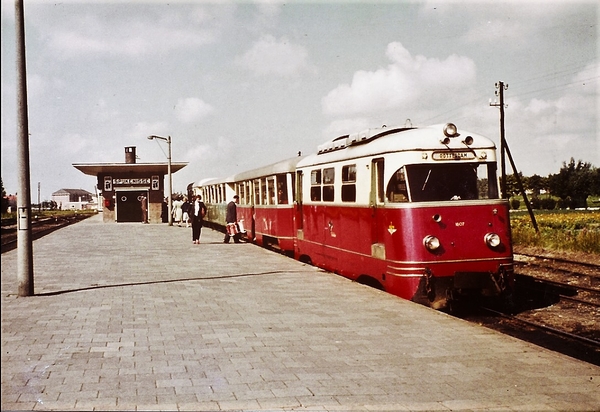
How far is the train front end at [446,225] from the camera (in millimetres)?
9344

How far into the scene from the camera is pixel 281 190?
56.5 feet

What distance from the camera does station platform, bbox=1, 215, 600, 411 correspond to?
491 cm

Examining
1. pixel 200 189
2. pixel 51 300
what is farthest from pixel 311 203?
pixel 200 189

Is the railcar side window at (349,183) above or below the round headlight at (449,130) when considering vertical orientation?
below

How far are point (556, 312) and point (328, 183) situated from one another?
492 centimetres

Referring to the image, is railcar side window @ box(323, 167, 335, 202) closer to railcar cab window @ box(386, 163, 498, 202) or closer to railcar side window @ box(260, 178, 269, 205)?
railcar cab window @ box(386, 163, 498, 202)

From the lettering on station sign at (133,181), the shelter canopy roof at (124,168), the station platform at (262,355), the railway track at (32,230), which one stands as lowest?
the station platform at (262,355)

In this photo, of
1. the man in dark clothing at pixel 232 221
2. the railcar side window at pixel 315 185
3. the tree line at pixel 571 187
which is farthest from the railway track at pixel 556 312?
the tree line at pixel 571 187

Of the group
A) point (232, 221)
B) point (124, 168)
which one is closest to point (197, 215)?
point (232, 221)

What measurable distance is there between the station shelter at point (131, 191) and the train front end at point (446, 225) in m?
32.4

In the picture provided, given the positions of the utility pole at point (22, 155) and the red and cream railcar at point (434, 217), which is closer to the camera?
the red and cream railcar at point (434, 217)

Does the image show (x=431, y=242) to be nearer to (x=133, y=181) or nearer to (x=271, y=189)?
(x=271, y=189)

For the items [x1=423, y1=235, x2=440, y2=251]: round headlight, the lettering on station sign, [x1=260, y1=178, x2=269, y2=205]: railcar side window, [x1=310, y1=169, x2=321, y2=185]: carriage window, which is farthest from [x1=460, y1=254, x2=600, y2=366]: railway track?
the lettering on station sign

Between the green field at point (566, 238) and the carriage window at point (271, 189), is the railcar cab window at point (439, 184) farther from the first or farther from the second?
the green field at point (566, 238)
